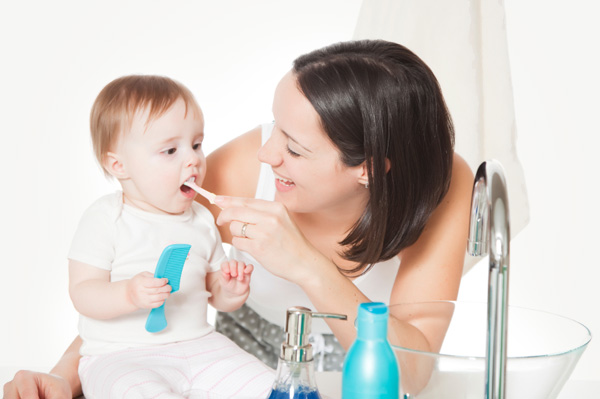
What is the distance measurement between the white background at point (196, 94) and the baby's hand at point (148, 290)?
175 centimetres

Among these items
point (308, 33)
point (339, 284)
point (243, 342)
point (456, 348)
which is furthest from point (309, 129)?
point (308, 33)

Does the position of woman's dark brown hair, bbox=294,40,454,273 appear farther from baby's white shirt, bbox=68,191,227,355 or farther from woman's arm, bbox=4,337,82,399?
woman's arm, bbox=4,337,82,399

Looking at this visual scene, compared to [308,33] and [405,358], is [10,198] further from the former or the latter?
[405,358]

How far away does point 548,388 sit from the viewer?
102 centimetres

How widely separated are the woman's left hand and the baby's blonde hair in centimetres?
24

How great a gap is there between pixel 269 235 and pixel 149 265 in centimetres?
26

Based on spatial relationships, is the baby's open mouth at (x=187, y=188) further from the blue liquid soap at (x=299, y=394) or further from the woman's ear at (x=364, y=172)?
the blue liquid soap at (x=299, y=394)

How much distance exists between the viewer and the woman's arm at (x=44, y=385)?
120cm

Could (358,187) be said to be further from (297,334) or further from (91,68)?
(91,68)

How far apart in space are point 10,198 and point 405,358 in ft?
7.85

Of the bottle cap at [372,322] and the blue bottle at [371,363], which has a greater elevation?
the bottle cap at [372,322]

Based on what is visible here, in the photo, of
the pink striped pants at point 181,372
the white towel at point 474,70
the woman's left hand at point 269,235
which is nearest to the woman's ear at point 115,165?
the woman's left hand at point 269,235

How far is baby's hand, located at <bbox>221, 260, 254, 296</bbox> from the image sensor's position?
144 cm

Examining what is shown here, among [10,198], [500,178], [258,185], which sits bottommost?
[10,198]
